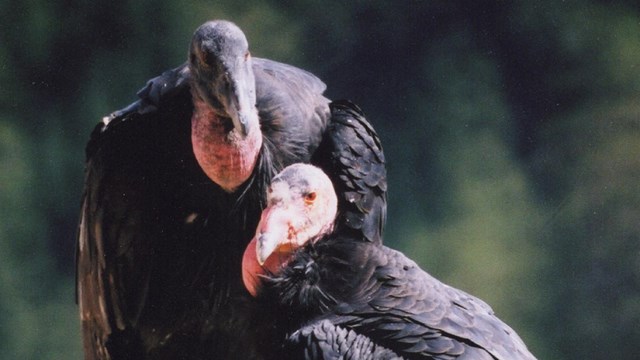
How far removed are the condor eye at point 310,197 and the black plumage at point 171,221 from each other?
0.40 m

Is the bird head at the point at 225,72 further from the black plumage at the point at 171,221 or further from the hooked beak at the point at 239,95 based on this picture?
the black plumage at the point at 171,221

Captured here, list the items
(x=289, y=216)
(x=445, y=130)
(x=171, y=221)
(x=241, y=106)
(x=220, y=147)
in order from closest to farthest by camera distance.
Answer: (x=289, y=216) → (x=241, y=106) → (x=220, y=147) → (x=171, y=221) → (x=445, y=130)

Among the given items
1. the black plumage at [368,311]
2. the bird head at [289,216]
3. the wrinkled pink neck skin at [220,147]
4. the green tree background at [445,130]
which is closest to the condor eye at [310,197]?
the bird head at [289,216]

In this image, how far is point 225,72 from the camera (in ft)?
9.12

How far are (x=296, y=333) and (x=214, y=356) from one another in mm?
805

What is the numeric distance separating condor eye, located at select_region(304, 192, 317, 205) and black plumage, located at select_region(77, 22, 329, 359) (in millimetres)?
400

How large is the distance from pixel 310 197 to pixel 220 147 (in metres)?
0.40

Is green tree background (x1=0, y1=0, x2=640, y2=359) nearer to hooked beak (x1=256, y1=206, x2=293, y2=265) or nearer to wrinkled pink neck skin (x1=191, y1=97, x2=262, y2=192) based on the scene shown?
wrinkled pink neck skin (x1=191, y1=97, x2=262, y2=192)

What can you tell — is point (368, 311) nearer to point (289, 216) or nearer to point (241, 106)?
point (289, 216)

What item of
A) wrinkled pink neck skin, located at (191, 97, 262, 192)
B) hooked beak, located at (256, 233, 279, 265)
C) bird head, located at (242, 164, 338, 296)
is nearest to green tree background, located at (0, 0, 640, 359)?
wrinkled pink neck skin, located at (191, 97, 262, 192)

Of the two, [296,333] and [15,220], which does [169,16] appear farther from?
[296,333]

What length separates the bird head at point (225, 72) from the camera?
2748mm

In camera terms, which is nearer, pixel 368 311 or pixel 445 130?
pixel 368 311

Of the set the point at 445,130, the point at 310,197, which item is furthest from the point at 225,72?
the point at 445,130
